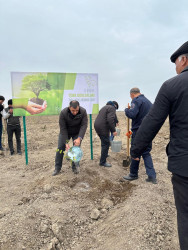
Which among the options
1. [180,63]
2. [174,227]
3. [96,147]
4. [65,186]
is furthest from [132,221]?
[96,147]

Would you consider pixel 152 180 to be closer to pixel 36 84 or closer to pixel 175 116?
pixel 175 116

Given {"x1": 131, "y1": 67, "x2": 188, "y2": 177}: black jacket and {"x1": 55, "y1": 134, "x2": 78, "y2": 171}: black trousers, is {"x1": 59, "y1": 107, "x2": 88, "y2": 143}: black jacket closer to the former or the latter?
{"x1": 55, "y1": 134, "x2": 78, "y2": 171}: black trousers

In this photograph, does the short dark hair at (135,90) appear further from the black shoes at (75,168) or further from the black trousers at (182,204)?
the black trousers at (182,204)

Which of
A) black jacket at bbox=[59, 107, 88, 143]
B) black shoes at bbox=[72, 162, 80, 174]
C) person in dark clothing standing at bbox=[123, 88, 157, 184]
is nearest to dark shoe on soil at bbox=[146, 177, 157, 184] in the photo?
person in dark clothing standing at bbox=[123, 88, 157, 184]

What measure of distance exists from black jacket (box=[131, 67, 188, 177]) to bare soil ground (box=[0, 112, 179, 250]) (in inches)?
52.2

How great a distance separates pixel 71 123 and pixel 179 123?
9.66 feet

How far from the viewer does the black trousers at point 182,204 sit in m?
1.82

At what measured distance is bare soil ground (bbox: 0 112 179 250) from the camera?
8.80 ft

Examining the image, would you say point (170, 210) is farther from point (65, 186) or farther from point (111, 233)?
point (65, 186)

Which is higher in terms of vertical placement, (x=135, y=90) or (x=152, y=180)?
(x=135, y=90)

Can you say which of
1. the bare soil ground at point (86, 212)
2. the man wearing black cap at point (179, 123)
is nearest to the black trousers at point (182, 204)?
the man wearing black cap at point (179, 123)

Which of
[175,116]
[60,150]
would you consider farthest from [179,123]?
[60,150]

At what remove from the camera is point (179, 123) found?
184cm

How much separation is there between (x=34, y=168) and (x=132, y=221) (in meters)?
3.58
